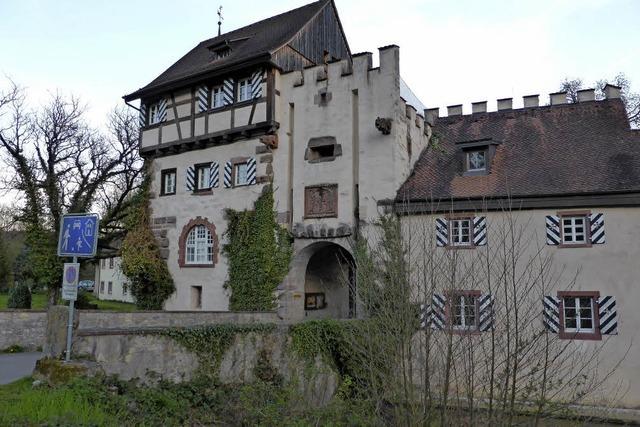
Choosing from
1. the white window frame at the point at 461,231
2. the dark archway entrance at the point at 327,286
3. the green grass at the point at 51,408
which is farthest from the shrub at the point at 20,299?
the white window frame at the point at 461,231

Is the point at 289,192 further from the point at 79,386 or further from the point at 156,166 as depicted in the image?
the point at 79,386

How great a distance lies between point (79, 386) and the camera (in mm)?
7121

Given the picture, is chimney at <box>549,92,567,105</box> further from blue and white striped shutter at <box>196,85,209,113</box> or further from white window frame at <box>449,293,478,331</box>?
white window frame at <box>449,293,478,331</box>

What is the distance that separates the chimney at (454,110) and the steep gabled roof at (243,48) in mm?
5623

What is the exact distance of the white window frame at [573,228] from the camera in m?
13.4

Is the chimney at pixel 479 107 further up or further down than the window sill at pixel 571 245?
further up

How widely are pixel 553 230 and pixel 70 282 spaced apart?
430 inches

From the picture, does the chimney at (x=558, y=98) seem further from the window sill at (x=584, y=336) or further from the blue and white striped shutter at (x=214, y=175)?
the blue and white striped shutter at (x=214, y=175)

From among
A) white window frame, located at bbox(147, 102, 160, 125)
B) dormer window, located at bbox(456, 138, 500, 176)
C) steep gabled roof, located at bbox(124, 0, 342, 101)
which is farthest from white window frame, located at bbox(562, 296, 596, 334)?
white window frame, located at bbox(147, 102, 160, 125)

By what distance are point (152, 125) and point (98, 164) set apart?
19.5ft

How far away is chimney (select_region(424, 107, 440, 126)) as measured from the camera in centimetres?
1880

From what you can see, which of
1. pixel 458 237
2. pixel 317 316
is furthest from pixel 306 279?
pixel 458 237

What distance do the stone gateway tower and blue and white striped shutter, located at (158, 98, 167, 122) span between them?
4cm

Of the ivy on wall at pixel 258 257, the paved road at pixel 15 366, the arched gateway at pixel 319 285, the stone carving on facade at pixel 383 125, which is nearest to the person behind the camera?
the paved road at pixel 15 366
